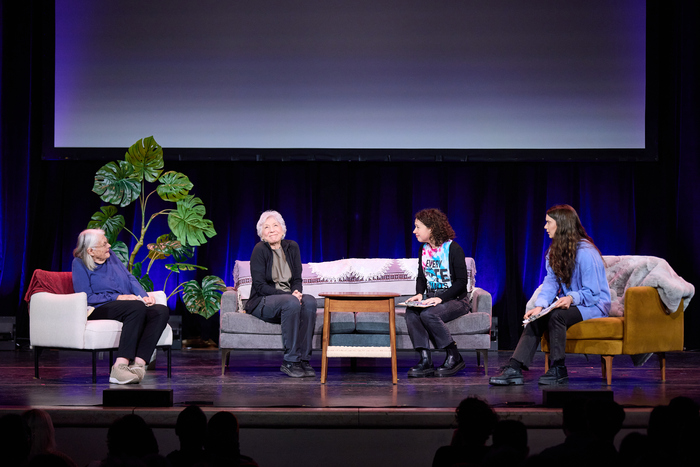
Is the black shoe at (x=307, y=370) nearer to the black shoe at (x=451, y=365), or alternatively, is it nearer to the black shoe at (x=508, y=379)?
the black shoe at (x=451, y=365)

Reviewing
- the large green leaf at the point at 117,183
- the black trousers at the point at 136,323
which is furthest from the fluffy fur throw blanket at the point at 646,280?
the large green leaf at the point at 117,183

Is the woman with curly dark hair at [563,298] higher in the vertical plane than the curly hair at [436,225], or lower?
lower

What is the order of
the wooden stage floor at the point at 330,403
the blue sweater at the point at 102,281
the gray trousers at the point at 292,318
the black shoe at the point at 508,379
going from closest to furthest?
the wooden stage floor at the point at 330,403
the black shoe at the point at 508,379
the blue sweater at the point at 102,281
the gray trousers at the point at 292,318

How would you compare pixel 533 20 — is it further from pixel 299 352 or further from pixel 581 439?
pixel 581 439

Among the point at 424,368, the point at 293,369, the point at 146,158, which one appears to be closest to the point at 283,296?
the point at 293,369

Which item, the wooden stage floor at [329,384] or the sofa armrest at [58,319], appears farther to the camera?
the sofa armrest at [58,319]

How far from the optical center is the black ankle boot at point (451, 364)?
4.25 meters

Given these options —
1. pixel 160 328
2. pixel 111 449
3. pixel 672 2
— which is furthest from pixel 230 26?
pixel 111 449

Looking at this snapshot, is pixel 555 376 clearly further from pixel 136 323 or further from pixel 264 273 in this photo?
pixel 136 323

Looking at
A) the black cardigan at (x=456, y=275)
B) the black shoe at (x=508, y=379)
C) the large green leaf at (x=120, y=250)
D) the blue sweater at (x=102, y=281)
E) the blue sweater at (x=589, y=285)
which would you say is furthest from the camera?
the large green leaf at (x=120, y=250)

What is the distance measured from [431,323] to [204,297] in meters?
2.27

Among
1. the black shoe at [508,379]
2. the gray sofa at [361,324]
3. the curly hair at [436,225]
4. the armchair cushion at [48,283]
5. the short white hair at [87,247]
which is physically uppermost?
the curly hair at [436,225]

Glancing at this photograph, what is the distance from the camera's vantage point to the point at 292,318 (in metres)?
4.22

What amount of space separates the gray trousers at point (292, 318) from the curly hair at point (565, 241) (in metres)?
1.49
